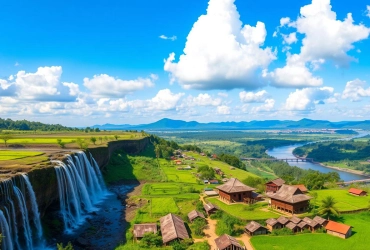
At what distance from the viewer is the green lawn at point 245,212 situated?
41094 millimetres

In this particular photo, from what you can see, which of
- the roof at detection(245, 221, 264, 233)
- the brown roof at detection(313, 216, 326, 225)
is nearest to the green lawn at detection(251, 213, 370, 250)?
the roof at detection(245, 221, 264, 233)

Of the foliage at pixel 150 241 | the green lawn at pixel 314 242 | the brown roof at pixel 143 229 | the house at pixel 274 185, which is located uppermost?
the house at pixel 274 185

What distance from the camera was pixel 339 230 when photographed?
36.5 metres

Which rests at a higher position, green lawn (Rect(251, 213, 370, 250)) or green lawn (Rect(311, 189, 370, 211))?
green lawn (Rect(311, 189, 370, 211))

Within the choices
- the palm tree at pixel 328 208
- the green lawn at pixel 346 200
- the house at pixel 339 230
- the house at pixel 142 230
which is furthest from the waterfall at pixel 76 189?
the green lawn at pixel 346 200

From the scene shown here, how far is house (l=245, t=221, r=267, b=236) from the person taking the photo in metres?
36.9

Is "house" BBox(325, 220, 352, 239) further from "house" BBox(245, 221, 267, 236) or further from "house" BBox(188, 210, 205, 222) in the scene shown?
"house" BBox(188, 210, 205, 222)

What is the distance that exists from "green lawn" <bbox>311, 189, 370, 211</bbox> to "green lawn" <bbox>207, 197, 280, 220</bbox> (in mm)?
10149

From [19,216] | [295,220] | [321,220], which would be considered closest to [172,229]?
[295,220]

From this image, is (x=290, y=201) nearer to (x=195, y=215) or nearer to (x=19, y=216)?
(x=195, y=215)

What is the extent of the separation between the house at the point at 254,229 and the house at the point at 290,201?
7.26 metres

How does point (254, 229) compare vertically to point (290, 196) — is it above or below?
below

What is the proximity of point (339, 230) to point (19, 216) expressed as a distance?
125ft

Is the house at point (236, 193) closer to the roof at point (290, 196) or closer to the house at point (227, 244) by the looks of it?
the roof at point (290, 196)
